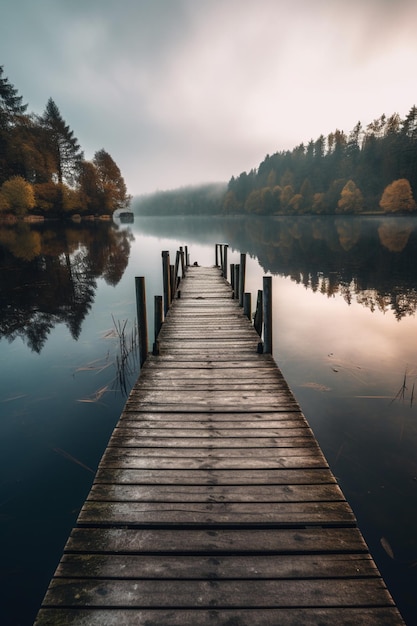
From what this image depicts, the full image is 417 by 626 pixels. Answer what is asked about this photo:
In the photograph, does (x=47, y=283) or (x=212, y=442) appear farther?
(x=47, y=283)

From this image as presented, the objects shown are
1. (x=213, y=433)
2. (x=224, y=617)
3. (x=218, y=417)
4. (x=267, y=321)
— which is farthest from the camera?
(x=267, y=321)

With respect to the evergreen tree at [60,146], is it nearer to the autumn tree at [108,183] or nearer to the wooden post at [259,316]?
the autumn tree at [108,183]

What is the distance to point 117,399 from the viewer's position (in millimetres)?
7820

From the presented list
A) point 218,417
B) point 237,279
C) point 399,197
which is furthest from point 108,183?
point 218,417

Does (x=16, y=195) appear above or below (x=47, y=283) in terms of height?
above

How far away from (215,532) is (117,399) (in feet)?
17.3

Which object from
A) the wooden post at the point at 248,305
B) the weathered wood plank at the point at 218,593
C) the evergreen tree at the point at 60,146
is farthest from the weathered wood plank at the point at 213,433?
the evergreen tree at the point at 60,146

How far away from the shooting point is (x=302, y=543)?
2.93m

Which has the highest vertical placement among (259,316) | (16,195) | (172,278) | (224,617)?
(16,195)

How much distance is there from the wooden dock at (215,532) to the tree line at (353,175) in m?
82.3

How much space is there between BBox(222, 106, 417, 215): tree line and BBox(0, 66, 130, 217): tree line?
55215mm

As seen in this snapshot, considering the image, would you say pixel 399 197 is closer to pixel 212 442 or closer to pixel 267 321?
pixel 267 321

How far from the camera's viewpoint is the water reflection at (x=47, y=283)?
12.5 metres

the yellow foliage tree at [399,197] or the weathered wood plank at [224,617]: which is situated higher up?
the yellow foliage tree at [399,197]
